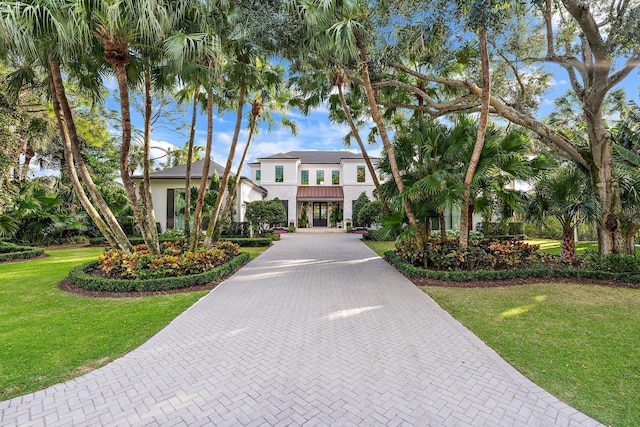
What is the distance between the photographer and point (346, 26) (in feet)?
26.4

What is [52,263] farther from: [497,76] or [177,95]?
[497,76]

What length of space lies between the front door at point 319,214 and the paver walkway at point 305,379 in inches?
1146

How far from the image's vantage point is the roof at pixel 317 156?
33188 mm

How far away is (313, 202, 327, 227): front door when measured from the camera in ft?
117

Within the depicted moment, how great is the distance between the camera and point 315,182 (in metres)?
34.6

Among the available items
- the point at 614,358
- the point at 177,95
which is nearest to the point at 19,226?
the point at 177,95

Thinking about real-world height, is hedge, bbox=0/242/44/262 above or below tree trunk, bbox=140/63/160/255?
below

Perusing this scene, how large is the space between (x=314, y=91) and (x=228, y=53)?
15.5 ft

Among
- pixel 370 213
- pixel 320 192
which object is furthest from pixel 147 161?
pixel 320 192

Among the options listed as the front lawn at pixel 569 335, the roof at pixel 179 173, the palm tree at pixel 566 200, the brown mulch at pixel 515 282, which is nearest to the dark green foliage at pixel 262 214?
the roof at pixel 179 173

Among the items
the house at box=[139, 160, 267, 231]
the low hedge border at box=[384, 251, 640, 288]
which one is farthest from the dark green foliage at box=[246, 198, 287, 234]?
the low hedge border at box=[384, 251, 640, 288]

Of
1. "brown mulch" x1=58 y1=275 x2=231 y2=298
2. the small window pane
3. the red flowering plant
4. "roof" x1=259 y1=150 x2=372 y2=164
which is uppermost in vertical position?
"roof" x1=259 y1=150 x2=372 y2=164

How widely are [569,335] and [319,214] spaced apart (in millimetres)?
31079

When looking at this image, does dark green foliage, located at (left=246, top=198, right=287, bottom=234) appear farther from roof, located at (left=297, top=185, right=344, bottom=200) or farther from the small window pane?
the small window pane
